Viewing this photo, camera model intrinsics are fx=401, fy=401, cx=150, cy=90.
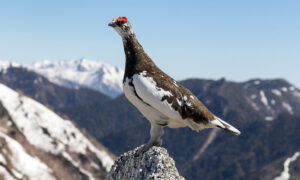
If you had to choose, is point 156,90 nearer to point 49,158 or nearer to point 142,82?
point 142,82

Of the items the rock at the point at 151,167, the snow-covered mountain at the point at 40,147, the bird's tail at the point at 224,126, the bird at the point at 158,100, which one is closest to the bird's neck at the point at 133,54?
the bird at the point at 158,100

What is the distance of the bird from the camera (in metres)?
14.4

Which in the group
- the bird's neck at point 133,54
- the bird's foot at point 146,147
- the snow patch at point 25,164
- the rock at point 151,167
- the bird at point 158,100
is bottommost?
the snow patch at point 25,164

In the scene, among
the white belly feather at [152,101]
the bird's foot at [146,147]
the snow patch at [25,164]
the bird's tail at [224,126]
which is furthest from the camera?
the snow patch at [25,164]

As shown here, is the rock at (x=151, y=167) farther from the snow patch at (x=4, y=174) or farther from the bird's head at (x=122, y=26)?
the snow patch at (x=4, y=174)

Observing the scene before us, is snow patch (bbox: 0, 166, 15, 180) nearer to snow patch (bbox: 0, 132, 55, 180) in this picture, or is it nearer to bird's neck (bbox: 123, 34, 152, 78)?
snow patch (bbox: 0, 132, 55, 180)

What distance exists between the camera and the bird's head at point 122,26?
15.4 m

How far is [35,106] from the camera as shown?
183875mm

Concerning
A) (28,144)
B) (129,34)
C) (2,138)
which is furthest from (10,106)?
(129,34)

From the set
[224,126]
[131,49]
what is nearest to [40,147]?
[131,49]

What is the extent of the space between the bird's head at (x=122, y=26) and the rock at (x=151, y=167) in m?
4.60

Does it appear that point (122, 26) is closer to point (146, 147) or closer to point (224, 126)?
point (146, 147)

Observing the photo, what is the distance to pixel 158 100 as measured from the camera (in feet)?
47.0

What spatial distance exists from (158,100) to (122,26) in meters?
3.39
